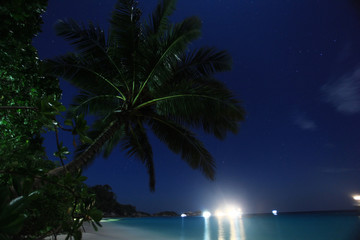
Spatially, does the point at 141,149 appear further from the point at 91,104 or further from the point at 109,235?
the point at 109,235

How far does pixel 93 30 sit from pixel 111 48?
65 centimetres

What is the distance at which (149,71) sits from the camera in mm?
4941

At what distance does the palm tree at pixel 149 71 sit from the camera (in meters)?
4.72

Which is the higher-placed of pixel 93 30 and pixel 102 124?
pixel 93 30

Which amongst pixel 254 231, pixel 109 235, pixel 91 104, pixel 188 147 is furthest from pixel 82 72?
pixel 254 231

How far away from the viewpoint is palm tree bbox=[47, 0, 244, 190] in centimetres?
472

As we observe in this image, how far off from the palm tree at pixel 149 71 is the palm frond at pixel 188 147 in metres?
0.03

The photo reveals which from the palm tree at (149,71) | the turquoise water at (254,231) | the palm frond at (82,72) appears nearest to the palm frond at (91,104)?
the palm tree at (149,71)

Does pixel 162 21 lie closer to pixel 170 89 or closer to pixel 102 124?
pixel 170 89

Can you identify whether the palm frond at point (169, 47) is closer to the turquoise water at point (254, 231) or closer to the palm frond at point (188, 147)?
the palm frond at point (188, 147)

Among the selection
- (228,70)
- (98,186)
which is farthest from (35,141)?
(98,186)

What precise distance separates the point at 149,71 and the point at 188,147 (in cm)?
254

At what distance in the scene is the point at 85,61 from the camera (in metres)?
5.10

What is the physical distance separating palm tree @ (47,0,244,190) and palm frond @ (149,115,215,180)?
0.03m
